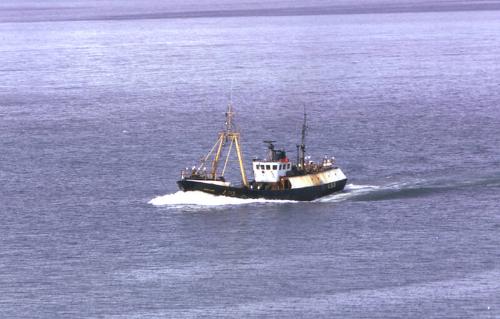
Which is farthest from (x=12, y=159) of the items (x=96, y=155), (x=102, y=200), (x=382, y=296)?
(x=382, y=296)

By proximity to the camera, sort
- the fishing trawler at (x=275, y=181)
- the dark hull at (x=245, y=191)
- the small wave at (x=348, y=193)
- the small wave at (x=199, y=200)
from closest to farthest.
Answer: the small wave at (x=199, y=200) → the dark hull at (x=245, y=191) → the fishing trawler at (x=275, y=181) → the small wave at (x=348, y=193)

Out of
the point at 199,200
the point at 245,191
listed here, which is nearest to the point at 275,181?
the point at 245,191

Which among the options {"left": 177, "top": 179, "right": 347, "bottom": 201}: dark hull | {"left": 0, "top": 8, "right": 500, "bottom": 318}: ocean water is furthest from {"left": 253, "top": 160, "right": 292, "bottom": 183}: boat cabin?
{"left": 0, "top": 8, "right": 500, "bottom": 318}: ocean water

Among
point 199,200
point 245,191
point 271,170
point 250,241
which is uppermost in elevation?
point 271,170

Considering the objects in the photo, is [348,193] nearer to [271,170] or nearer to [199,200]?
[271,170]

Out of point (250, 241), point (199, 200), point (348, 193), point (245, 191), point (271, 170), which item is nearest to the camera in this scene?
point (250, 241)

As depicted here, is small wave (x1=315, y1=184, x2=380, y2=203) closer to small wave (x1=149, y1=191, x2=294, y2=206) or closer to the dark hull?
the dark hull

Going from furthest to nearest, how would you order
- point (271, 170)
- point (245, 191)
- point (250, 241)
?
point (271, 170)
point (245, 191)
point (250, 241)

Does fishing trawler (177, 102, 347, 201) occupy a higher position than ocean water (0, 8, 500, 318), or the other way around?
fishing trawler (177, 102, 347, 201)

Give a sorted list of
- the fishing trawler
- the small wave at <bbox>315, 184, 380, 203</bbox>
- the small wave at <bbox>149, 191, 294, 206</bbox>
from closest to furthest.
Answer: the small wave at <bbox>149, 191, 294, 206</bbox>
the fishing trawler
the small wave at <bbox>315, 184, 380, 203</bbox>

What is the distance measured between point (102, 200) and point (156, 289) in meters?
36.6

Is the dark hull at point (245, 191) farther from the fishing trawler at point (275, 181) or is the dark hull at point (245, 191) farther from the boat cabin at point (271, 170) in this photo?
the boat cabin at point (271, 170)

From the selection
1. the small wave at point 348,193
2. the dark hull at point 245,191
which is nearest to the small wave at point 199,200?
the dark hull at point 245,191

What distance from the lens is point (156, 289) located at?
123 meters
